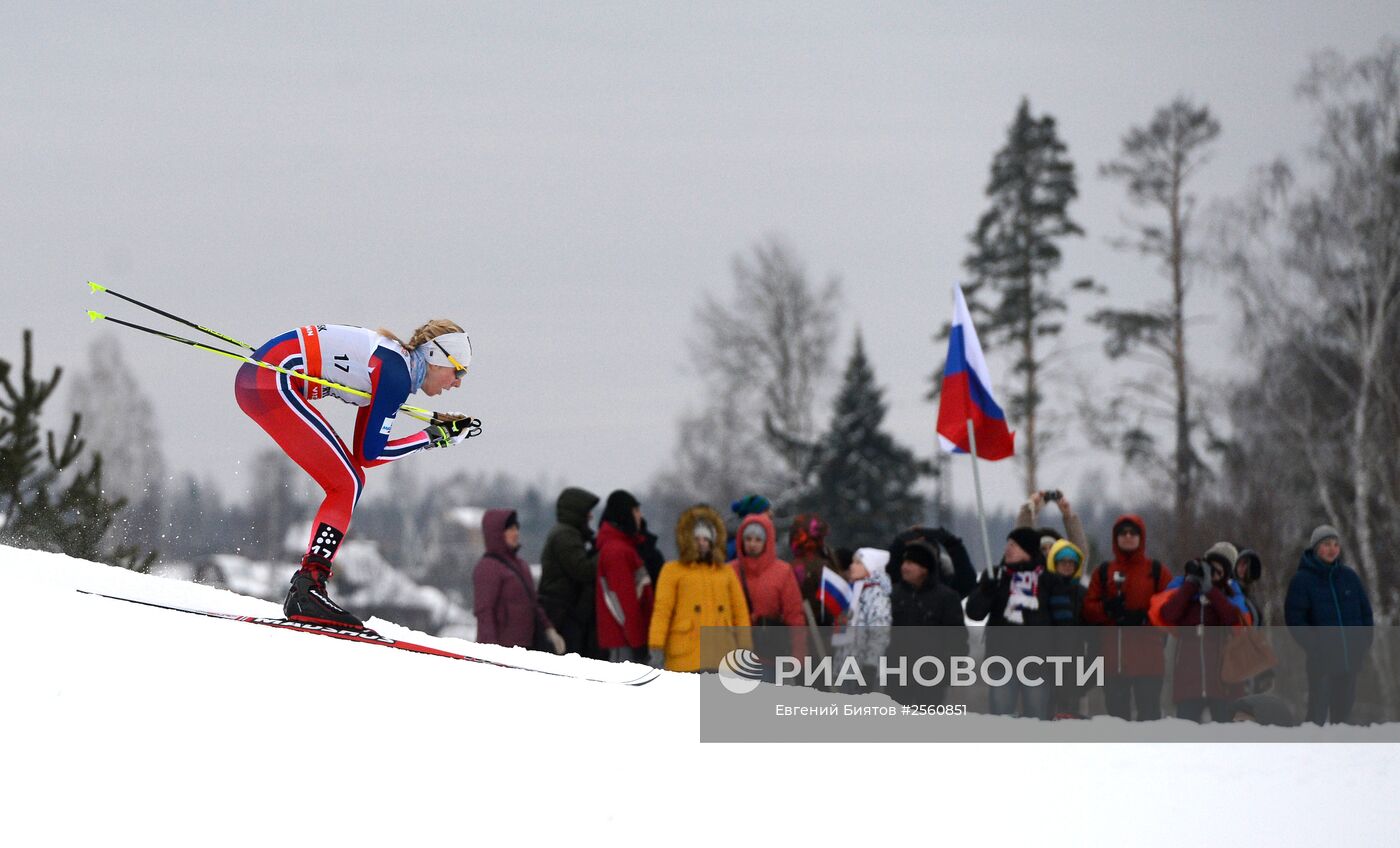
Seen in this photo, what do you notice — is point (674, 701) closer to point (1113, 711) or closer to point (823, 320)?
point (1113, 711)

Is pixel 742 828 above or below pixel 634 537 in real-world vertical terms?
below

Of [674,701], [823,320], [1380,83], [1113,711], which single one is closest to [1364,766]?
[1113,711]

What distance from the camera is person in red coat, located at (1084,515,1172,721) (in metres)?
9.10

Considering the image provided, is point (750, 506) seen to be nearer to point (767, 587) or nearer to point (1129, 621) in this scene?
point (767, 587)

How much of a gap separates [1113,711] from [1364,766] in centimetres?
180

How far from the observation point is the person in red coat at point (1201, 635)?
9.12m

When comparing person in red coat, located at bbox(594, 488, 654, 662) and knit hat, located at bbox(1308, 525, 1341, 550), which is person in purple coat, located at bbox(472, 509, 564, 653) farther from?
knit hat, located at bbox(1308, 525, 1341, 550)

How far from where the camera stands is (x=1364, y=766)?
25.0ft

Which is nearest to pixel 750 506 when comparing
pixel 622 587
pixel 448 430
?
pixel 622 587

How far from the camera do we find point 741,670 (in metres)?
7.44

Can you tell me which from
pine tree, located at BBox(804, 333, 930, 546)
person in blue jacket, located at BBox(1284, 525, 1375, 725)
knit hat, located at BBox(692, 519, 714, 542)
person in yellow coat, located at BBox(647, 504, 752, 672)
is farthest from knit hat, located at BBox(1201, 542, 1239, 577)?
pine tree, located at BBox(804, 333, 930, 546)

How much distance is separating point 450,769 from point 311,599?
1.84m

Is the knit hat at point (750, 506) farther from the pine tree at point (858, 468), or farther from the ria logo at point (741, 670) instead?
the pine tree at point (858, 468)

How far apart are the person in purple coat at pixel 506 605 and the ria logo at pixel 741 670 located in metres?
1.82
